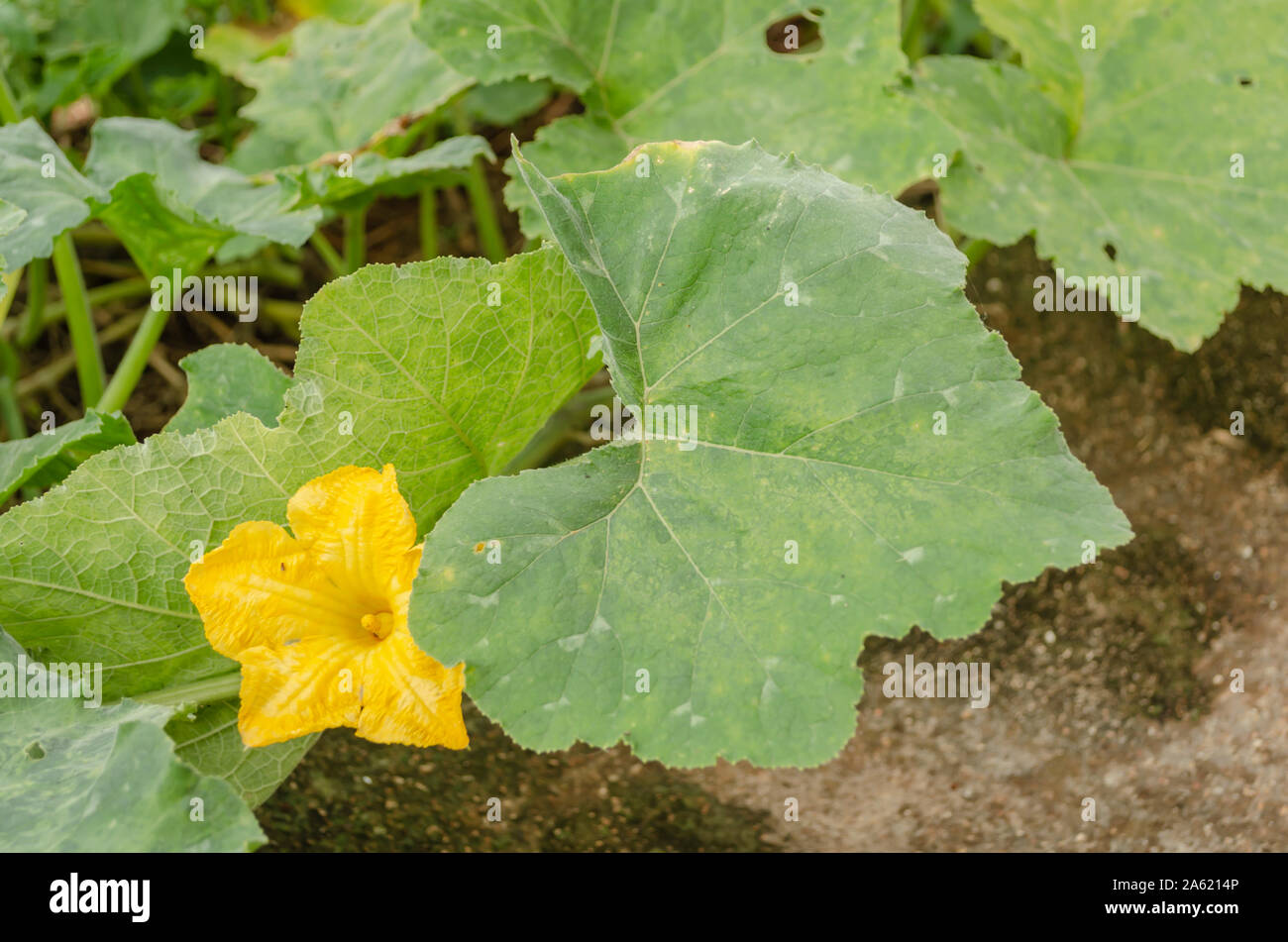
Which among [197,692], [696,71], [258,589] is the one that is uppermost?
[696,71]

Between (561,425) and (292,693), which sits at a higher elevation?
(561,425)

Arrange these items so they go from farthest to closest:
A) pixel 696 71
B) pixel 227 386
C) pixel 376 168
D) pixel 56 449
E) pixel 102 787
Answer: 1. pixel 696 71
2. pixel 376 168
3. pixel 227 386
4. pixel 56 449
5. pixel 102 787

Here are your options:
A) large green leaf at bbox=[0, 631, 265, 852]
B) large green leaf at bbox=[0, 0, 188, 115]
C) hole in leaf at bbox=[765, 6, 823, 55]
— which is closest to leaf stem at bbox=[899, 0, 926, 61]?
hole in leaf at bbox=[765, 6, 823, 55]

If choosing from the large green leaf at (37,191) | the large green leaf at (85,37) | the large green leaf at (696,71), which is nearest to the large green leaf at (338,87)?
the large green leaf at (696,71)

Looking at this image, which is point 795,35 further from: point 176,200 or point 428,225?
point 176,200

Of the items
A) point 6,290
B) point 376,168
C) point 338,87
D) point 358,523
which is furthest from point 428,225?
point 358,523

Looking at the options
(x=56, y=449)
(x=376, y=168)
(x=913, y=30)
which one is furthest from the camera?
(x=913, y=30)

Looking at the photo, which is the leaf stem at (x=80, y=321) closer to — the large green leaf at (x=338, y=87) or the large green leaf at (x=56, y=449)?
the large green leaf at (x=338, y=87)

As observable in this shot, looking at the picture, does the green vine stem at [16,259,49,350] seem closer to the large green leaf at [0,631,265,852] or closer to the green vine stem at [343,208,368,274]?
the green vine stem at [343,208,368,274]
